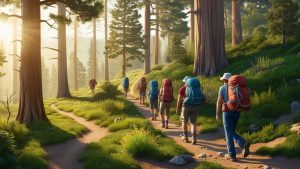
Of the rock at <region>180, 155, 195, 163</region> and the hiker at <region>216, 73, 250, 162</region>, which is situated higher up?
the hiker at <region>216, 73, 250, 162</region>

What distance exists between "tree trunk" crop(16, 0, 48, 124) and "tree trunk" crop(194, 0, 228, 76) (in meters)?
9.30

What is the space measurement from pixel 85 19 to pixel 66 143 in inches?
236

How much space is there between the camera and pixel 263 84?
553 inches

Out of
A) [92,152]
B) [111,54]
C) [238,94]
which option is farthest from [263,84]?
[111,54]

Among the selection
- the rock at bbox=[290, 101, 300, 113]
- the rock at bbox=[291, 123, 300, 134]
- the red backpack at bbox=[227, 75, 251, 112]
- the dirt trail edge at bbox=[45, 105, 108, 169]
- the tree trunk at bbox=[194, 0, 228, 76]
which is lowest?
the dirt trail edge at bbox=[45, 105, 108, 169]

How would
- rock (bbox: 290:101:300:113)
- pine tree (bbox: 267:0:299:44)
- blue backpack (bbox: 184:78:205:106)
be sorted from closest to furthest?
blue backpack (bbox: 184:78:205:106), rock (bbox: 290:101:300:113), pine tree (bbox: 267:0:299:44)

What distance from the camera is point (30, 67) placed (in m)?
13.3

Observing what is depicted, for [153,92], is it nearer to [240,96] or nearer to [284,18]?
[240,96]

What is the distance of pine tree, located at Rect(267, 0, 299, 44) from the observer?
61.3ft

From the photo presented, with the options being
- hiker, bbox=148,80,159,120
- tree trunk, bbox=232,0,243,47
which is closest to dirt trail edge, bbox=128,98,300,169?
hiker, bbox=148,80,159,120

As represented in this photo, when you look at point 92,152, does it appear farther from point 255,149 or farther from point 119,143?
point 255,149

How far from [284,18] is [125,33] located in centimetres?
2348

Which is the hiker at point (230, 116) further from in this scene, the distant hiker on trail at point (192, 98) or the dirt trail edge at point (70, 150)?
the dirt trail edge at point (70, 150)

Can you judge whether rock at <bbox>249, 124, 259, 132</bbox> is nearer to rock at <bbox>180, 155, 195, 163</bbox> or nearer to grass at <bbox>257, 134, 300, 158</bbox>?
grass at <bbox>257, 134, 300, 158</bbox>
